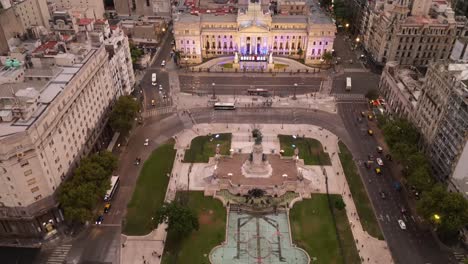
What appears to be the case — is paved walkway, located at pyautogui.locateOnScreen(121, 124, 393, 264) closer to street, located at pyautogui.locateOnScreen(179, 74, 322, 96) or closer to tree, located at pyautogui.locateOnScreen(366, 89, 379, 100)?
street, located at pyautogui.locateOnScreen(179, 74, 322, 96)

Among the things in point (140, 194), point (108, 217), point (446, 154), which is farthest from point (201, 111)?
point (446, 154)

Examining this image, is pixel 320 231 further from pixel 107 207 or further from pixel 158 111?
pixel 158 111

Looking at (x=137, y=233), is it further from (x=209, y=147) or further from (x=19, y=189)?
(x=209, y=147)

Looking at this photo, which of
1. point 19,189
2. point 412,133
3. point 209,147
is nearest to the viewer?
point 19,189

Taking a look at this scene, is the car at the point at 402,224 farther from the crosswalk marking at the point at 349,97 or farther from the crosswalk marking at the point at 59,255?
the crosswalk marking at the point at 59,255

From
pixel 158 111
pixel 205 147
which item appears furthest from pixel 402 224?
pixel 158 111

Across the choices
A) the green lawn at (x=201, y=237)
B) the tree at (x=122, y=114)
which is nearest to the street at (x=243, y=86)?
the tree at (x=122, y=114)

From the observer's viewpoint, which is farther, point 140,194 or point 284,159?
point 284,159
